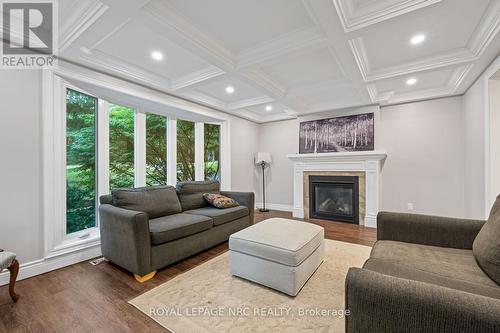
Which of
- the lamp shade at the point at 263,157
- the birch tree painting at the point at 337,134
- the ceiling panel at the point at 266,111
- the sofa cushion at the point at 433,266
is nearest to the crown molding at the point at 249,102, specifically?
the ceiling panel at the point at 266,111

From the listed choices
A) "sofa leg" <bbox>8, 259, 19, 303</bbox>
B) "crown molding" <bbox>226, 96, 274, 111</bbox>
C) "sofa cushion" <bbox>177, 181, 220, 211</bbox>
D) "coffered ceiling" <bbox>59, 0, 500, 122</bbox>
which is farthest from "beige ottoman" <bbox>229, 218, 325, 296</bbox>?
"crown molding" <bbox>226, 96, 274, 111</bbox>

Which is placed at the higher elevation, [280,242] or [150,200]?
[150,200]

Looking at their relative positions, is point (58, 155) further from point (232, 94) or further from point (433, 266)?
point (433, 266)

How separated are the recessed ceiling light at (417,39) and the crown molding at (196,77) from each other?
2.11 meters

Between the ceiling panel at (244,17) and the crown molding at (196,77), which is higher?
the ceiling panel at (244,17)

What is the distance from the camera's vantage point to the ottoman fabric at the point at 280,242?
5.93 feet

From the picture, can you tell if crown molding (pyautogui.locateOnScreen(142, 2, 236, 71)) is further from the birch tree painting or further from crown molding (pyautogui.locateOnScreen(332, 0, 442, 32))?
the birch tree painting

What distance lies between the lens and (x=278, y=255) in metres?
1.82

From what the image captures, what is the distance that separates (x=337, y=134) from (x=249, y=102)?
1.94 metres

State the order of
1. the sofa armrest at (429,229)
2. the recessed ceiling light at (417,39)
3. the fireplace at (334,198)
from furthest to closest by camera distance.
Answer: the fireplace at (334,198) → the recessed ceiling light at (417,39) → the sofa armrest at (429,229)

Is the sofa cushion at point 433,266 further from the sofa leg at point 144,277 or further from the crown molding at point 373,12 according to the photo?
the sofa leg at point 144,277

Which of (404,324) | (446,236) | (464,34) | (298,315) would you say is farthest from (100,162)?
(464,34)

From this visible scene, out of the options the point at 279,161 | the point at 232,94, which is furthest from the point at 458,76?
the point at 279,161

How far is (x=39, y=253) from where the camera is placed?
226cm
